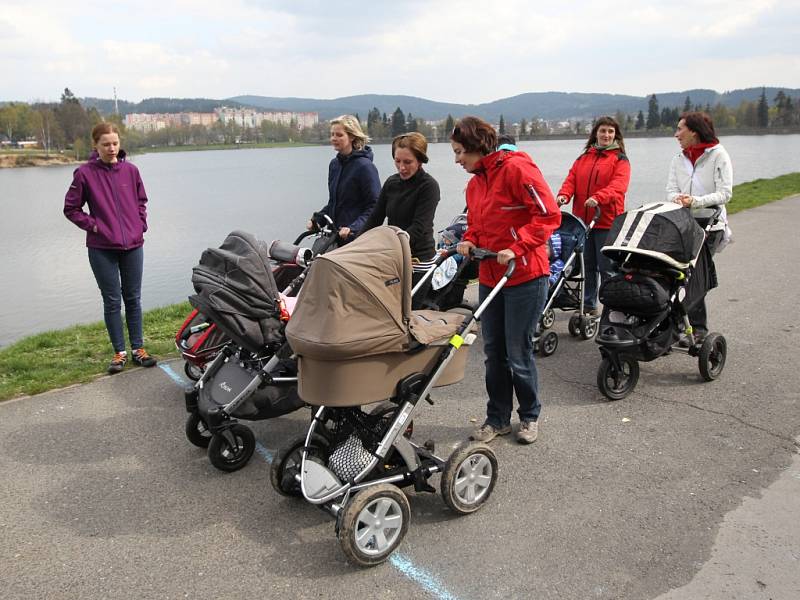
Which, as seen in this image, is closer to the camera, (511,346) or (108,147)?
(511,346)

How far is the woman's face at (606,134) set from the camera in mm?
5863

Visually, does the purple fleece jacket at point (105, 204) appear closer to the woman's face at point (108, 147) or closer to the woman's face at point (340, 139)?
the woman's face at point (108, 147)

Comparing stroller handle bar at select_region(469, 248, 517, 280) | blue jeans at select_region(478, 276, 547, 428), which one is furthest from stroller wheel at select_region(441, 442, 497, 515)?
stroller handle bar at select_region(469, 248, 517, 280)

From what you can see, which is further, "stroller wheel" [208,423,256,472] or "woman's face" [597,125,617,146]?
"woman's face" [597,125,617,146]

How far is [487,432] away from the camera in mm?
4133

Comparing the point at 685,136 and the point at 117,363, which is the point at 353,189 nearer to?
the point at 117,363

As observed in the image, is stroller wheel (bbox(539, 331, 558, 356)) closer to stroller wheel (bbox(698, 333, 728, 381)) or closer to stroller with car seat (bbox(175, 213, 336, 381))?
stroller wheel (bbox(698, 333, 728, 381))

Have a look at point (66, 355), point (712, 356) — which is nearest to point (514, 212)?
point (712, 356)

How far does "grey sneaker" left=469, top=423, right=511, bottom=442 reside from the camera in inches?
162

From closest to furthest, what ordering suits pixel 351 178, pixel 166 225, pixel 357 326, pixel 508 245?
pixel 357 326 < pixel 508 245 < pixel 351 178 < pixel 166 225

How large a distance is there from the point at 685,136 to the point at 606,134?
729 millimetres

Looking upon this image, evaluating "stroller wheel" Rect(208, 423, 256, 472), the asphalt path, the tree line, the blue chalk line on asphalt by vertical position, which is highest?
the tree line

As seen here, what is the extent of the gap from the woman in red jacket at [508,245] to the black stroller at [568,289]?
1600 millimetres

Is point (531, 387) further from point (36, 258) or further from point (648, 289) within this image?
point (36, 258)
